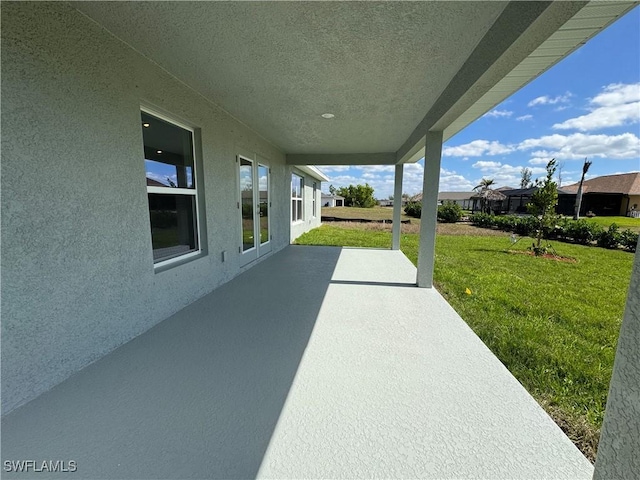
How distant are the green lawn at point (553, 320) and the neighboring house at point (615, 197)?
84.0 ft

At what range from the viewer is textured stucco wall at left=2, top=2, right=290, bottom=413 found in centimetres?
171

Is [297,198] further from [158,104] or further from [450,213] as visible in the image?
[450,213]

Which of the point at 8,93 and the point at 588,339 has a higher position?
the point at 8,93

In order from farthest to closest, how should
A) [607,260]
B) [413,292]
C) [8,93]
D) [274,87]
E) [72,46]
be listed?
1. [607,260]
2. [413,292]
3. [274,87]
4. [72,46]
5. [8,93]

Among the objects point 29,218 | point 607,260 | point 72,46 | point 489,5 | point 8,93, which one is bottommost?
point 607,260

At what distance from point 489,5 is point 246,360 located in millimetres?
3219

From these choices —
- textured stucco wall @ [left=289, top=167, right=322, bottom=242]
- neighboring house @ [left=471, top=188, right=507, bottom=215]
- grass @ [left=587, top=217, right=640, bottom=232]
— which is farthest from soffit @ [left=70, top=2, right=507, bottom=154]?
neighboring house @ [left=471, top=188, right=507, bottom=215]

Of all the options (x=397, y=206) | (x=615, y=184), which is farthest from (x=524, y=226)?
(x=615, y=184)

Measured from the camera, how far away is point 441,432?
166 centimetres

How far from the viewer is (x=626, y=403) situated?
96 cm

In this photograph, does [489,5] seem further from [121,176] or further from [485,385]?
[121,176]

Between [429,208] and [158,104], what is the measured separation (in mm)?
3939

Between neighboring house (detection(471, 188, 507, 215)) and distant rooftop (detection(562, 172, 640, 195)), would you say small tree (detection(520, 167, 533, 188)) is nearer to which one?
distant rooftop (detection(562, 172, 640, 195))

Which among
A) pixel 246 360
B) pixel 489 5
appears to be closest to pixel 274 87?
pixel 489 5
